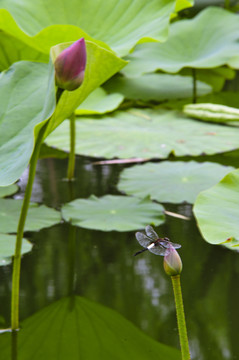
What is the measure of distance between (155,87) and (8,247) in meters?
1.67

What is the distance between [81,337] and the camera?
0.91 meters

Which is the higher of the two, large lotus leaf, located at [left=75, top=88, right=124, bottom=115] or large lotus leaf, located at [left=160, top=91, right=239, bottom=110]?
large lotus leaf, located at [left=75, top=88, right=124, bottom=115]

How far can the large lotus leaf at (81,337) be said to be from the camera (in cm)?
86

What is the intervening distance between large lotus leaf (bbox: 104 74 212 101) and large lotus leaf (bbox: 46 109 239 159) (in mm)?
214

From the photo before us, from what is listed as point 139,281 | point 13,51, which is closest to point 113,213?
point 139,281

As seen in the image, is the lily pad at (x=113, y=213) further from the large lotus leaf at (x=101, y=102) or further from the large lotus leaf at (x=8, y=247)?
the large lotus leaf at (x=101, y=102)

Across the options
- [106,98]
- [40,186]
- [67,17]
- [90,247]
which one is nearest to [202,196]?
[90,247]

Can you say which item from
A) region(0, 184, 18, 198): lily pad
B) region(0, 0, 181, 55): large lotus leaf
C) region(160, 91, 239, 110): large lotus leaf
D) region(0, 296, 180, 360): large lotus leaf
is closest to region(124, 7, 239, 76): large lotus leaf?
region(160, 91, 239, 110): large lotus leaf

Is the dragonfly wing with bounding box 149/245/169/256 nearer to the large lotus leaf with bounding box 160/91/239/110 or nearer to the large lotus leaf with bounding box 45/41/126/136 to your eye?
the large lotus leaf with bounding box 45/41/126/136

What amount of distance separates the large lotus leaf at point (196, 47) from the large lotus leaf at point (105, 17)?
609mm

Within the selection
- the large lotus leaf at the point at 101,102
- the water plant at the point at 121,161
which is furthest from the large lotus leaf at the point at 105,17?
the large lotus leaf at the point at 101,102

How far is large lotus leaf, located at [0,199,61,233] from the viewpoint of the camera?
1.31 meters

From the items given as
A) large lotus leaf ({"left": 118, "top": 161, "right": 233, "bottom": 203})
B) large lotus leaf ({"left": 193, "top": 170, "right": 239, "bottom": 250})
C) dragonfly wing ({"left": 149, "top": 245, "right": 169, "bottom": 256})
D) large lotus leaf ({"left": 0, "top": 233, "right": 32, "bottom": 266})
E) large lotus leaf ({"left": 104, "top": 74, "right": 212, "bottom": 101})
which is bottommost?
large lotus leaf ({"left": 104, "top": 74, "right": 212, "bottom": 101})

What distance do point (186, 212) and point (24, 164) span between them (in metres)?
0.78
